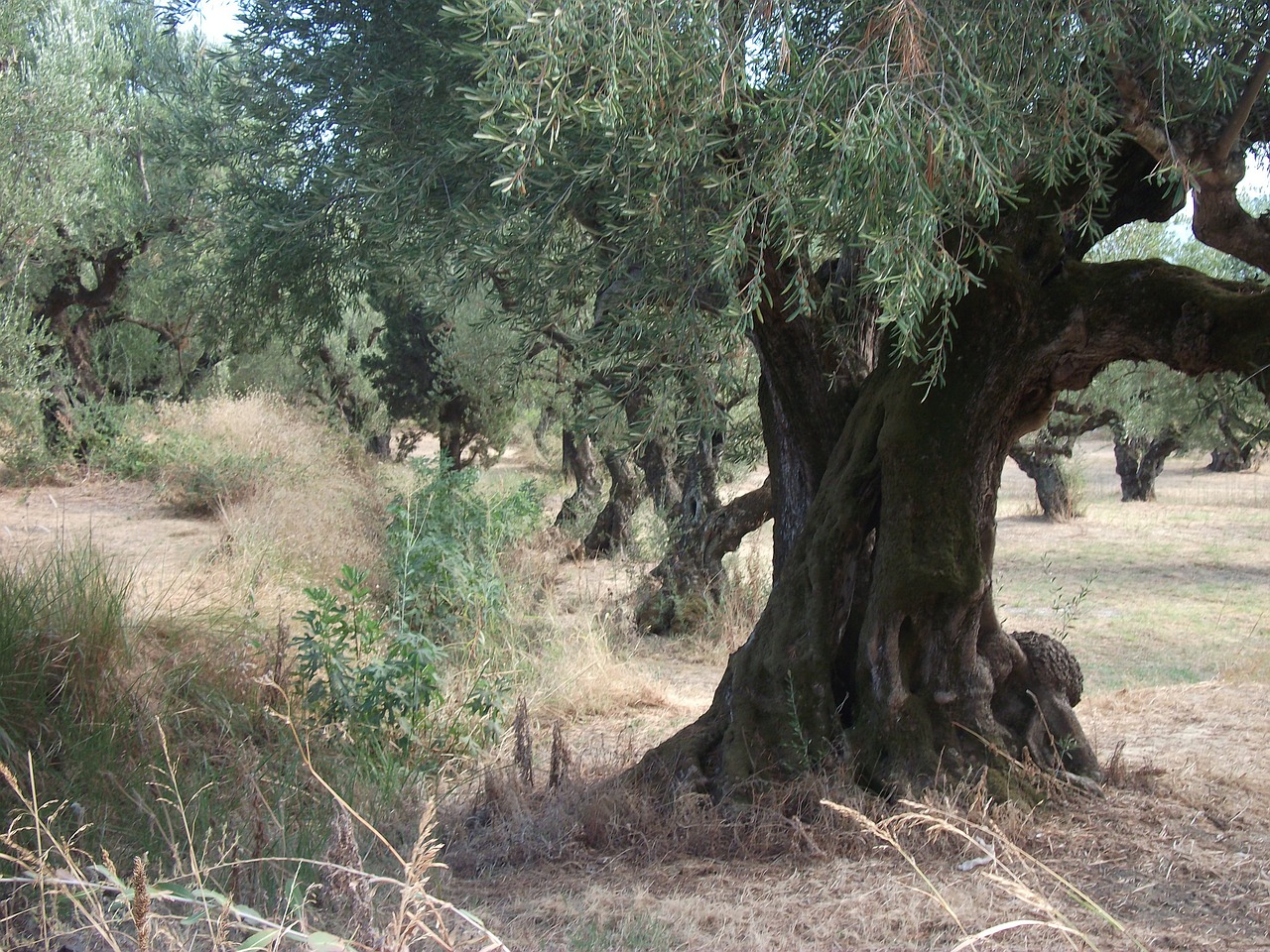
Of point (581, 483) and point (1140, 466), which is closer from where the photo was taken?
point (581, 483)

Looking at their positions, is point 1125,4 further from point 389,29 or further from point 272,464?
point 272,464

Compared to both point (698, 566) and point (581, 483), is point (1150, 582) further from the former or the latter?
point (581, 483)

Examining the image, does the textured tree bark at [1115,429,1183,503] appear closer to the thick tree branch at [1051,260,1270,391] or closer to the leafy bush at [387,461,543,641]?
the leafy bush at [387,461,543,641]

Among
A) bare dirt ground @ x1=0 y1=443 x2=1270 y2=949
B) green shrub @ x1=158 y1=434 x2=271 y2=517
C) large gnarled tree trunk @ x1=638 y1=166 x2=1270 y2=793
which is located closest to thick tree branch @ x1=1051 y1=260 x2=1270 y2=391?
large gnarled tree trunk @ x1=638 y1=166 x2=1270 y2=793

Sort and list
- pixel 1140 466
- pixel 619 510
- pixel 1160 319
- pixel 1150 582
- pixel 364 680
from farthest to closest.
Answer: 1. pixel 1140 466
2. pixel 619 510
3. pixel 1150 582
4. pixel 364 680
5. pixel 1160 319

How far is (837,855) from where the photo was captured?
14.9ft

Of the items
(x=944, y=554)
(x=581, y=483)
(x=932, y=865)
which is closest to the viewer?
(x=932, y=865)

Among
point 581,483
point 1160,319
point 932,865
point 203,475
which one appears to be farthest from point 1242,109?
point 581,483

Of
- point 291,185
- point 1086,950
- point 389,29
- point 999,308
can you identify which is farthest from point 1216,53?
point 291,185

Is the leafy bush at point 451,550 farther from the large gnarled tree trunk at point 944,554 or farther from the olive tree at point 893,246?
the olive tree at point 893,246

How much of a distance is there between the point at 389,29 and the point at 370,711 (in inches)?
146

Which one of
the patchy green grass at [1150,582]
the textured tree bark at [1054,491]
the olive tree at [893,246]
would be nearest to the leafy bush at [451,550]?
the olive tree at [893,246]

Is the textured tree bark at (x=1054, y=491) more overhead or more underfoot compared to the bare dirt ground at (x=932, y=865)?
more overhead

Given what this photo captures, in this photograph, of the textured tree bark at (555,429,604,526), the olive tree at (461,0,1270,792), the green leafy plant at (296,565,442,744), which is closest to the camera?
the olive tree at (461,0,1270,792)
